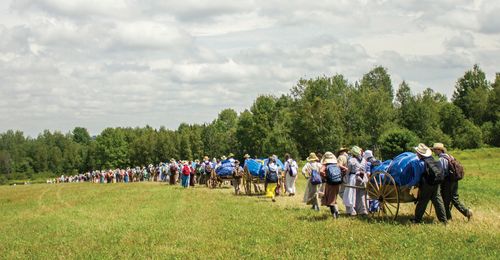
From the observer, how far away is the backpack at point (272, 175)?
25.5m

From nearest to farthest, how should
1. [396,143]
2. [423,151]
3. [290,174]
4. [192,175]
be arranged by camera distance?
[423,151] → [290,174] → [192,175] → [396,143]

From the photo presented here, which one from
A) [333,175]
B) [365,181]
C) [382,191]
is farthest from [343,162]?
[382,191]

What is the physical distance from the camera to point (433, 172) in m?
14.8

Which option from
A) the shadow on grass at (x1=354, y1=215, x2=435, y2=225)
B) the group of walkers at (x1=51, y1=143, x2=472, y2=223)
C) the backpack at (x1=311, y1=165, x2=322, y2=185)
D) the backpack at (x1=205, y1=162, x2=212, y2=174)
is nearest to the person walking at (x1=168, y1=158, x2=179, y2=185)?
the backpack at (x1=205, y1=162, x2=212, y2=174)

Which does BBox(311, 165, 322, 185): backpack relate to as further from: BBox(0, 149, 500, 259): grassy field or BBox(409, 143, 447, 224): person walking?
BBox(409, 143, 447, 224): person walking

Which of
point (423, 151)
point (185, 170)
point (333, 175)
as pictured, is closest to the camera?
point (423, 151)

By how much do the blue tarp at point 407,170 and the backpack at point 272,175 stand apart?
32.9 ft

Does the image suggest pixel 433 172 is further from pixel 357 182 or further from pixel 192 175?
pixel 192 175

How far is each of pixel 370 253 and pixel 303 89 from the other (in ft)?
257

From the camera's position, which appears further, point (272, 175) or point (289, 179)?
point (289, 179)

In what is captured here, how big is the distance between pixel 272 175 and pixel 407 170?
1073 centimetres

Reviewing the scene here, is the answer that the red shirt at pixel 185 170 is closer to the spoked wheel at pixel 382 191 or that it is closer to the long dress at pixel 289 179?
the long dress at pixel 289 179

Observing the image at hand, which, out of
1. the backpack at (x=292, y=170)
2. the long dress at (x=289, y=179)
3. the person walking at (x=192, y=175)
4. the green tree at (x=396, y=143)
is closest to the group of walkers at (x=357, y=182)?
the backpack at (x=292, y=170)

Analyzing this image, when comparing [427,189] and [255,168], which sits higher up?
[255,168]
